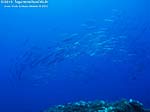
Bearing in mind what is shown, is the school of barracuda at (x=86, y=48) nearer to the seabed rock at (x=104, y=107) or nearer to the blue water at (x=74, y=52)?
the blue water at (x=74, y=52)

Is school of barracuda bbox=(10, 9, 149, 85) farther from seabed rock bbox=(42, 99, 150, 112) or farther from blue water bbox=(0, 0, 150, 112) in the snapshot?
seabed rock bbox=(42, 99, 150, 112)

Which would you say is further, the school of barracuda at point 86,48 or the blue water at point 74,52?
the blue water at point 74,52

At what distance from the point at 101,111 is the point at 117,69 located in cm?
1013

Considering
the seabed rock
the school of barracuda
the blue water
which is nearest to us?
the seabed rock

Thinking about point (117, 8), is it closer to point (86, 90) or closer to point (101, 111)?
point (86, 90)

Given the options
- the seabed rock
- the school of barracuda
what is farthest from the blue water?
the seabed rock

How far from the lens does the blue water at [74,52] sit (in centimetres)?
1319

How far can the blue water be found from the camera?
43.3 ft

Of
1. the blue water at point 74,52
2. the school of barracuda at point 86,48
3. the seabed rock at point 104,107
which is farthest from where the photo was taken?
the blue water at point 74,52

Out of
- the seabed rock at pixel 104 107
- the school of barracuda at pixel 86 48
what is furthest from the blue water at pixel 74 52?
the seabed rock at pixel 104 107

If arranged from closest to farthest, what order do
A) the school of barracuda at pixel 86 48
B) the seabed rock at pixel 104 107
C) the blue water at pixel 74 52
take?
1. the seabed rock at pixel 104 107
2. the school of barracuda at pixel 86 48
3. the blue water at pixel 74 52

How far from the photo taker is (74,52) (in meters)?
13.6

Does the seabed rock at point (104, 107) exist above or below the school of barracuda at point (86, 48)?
below

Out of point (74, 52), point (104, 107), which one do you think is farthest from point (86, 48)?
point (104, 107)
